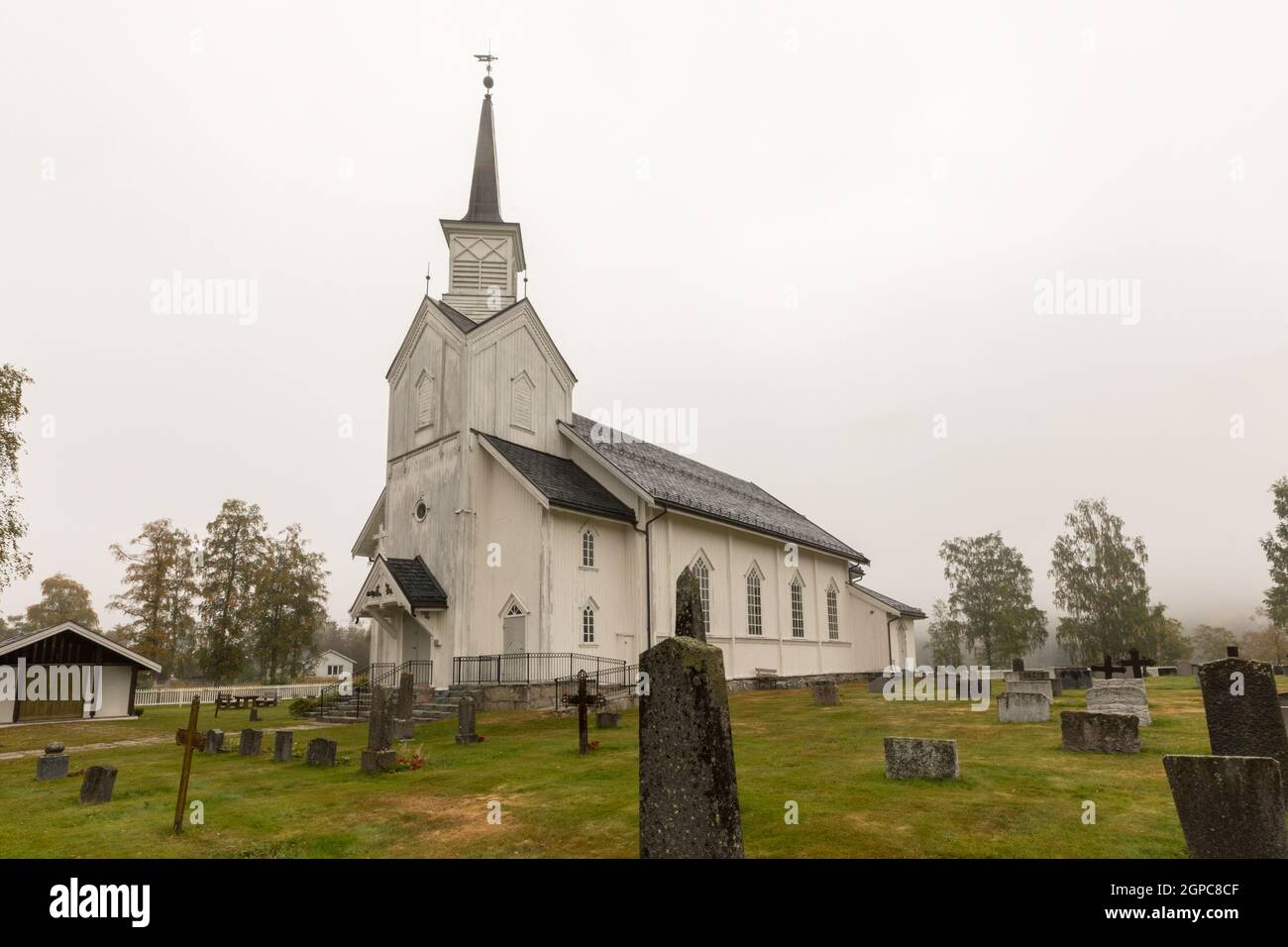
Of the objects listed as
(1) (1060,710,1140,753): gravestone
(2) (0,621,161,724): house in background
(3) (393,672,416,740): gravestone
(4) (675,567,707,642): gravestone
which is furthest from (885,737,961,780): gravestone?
(2) (0,621,161,724): house in background

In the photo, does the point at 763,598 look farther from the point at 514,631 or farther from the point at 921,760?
the point at 921,760

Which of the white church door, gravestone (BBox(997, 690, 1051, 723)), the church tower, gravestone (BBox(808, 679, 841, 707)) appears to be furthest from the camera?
the church tower

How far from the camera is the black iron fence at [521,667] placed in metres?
21.1

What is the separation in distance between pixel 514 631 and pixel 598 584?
3109mm

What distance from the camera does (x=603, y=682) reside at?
2278cm

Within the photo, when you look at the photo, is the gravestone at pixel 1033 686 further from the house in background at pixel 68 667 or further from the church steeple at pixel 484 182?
the house in background at pixel 68 667

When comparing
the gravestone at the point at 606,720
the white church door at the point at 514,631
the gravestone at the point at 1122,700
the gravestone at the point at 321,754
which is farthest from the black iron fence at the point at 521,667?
the gravestone at the point at 1122,700

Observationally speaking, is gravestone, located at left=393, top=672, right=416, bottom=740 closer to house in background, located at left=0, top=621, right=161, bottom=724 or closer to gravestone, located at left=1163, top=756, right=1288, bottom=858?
gravestone, located at left=1163, top=756, right=1288, bottom=858

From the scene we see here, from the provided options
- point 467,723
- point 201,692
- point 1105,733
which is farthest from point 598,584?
point 201,692

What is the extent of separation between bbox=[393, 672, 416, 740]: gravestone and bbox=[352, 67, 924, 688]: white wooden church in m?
3.78

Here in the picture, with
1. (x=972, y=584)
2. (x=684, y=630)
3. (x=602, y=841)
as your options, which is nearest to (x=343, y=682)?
(x=602, y=841)

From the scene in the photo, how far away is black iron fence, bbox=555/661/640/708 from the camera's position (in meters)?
20.5

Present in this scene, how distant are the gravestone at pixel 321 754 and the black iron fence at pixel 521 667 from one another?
7912 mm

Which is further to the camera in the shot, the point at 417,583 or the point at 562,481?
the point at 562,481
